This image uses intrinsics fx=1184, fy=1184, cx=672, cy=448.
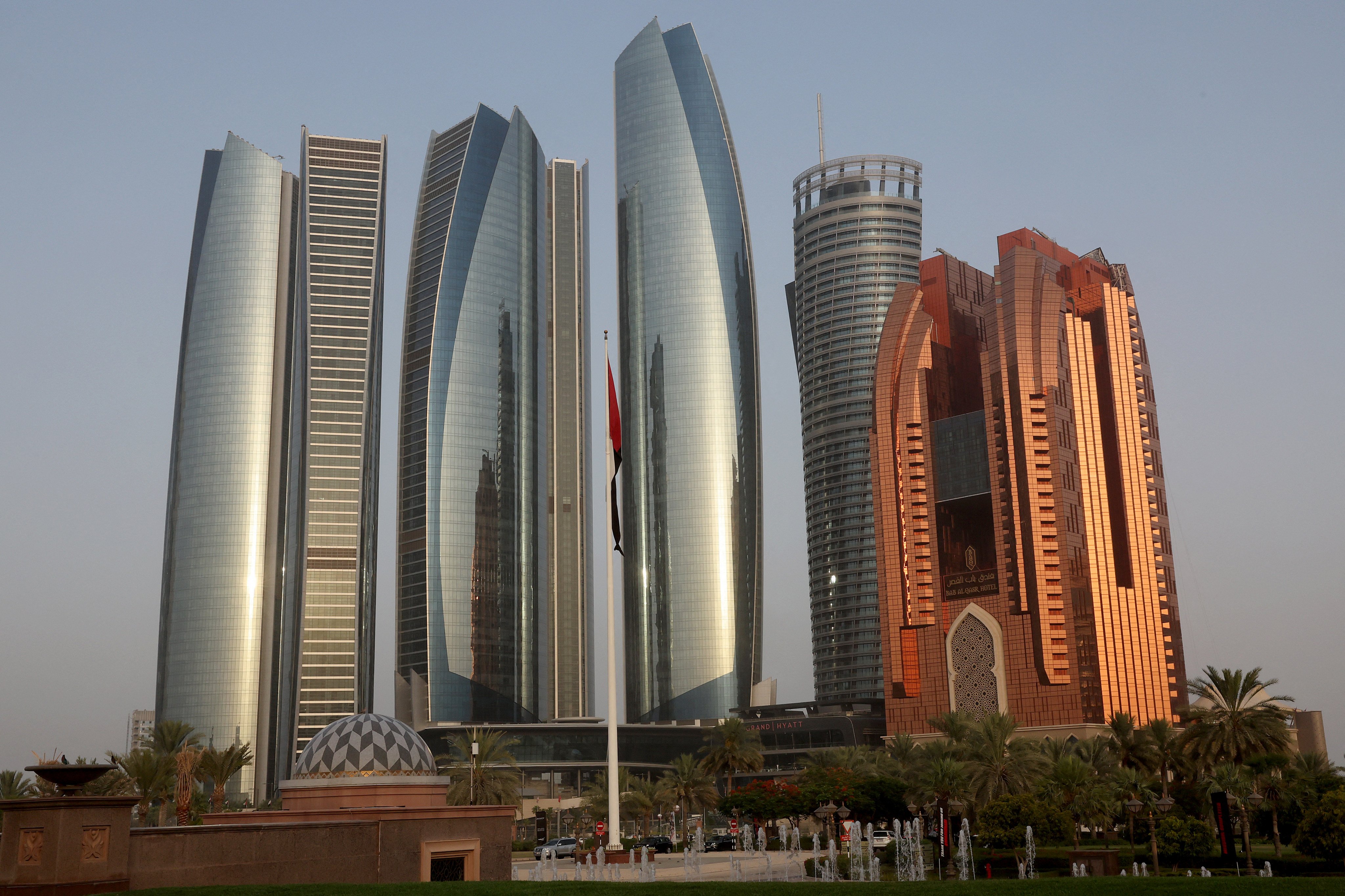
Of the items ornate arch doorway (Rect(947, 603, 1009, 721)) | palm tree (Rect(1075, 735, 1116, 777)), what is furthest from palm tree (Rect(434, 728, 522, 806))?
ornate arch doorway (Rect(947, 603, 1009, 721))

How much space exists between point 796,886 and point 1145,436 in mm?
141911

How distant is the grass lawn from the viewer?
24266mm

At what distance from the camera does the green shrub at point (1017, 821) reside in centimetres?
6294

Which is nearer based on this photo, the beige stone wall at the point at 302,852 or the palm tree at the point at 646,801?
the beige stone wall at the point at 302,852

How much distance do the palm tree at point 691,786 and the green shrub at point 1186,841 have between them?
48.7 meters

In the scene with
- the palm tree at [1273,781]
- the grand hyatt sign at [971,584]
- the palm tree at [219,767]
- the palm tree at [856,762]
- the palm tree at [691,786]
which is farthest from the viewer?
the grand hyatt sign at [971,584]

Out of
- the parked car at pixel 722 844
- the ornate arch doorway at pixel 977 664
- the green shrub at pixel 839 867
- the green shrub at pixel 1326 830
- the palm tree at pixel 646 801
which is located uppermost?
the ornate arch doorway at pixel 977 664

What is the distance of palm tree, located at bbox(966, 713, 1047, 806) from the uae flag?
1594 inches

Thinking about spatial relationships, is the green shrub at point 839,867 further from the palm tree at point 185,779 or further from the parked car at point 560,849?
the palm tree at point 185,779

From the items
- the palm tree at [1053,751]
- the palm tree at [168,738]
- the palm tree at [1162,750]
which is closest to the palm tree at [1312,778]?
the palm tree at [1162,750]

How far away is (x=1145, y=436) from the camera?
506 ft

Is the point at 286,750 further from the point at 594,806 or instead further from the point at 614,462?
the point at 614,462

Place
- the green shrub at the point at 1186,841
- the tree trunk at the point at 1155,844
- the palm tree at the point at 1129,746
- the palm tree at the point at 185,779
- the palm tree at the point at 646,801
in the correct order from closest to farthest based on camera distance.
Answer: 1. the tree trunk at the point at 1155,844
2. the green shrub at the point at 1186,841
3. the palm tree at the point at 185,779
4. the palm tree at the point at 1129,746
5. the palm tree at the point at 646,801

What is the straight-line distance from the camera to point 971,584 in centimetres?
14950
